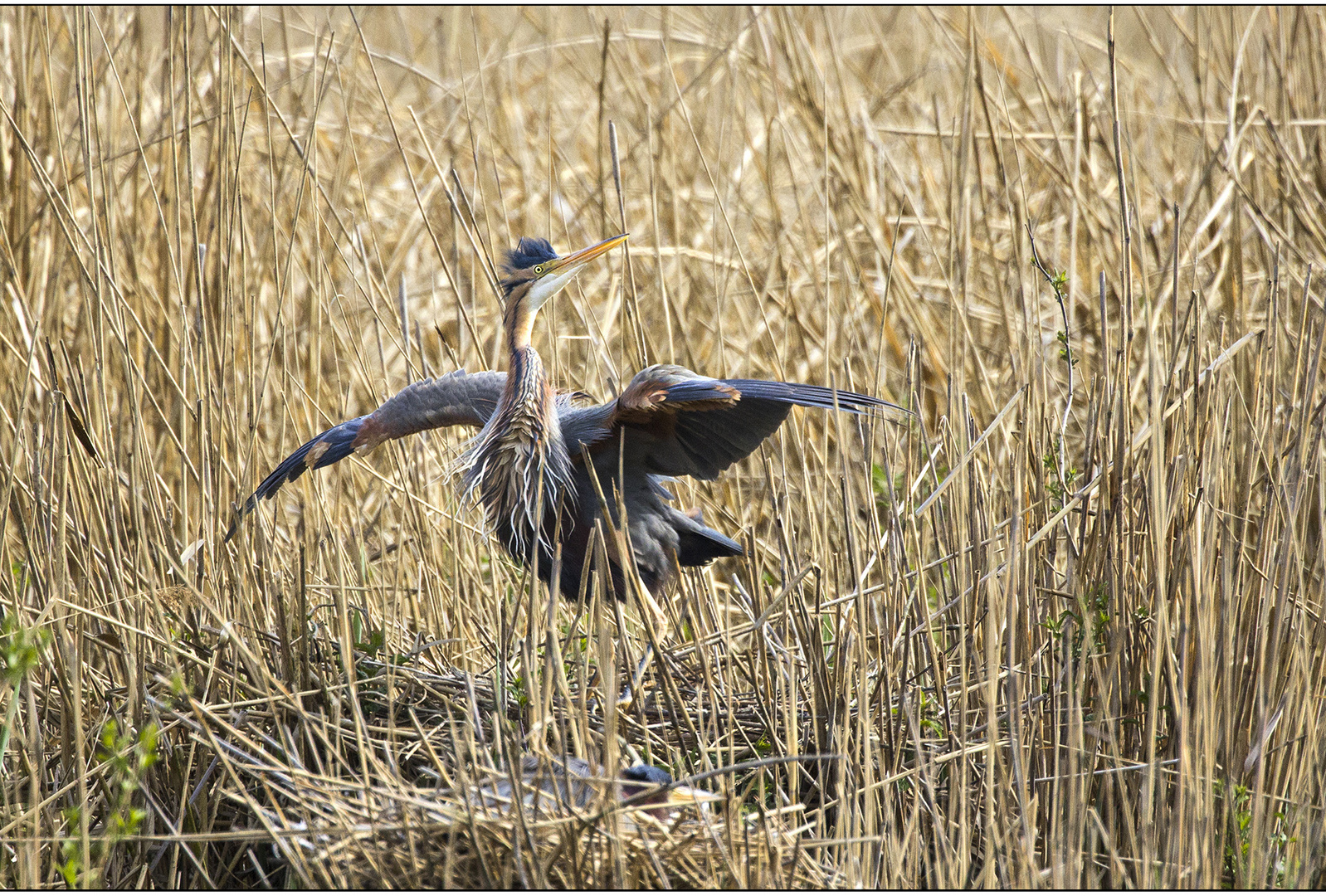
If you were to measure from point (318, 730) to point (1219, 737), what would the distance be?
1.88m

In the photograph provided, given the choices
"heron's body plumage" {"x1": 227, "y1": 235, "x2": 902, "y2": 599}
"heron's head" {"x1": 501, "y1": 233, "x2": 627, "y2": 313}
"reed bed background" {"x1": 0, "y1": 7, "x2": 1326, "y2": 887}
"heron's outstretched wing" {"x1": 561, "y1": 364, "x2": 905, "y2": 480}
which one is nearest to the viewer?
"reed bed background" {"x1": 0, "y1": 7, "x2": 1326, "y2": 887}

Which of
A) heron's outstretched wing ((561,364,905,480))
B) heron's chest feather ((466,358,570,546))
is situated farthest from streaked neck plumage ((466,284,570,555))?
heron's outstretched wing ((561,364,905,480))

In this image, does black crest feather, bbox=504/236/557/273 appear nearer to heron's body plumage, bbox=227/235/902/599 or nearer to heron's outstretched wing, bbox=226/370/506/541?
heron's body plumage, bbox=227/235/902/599

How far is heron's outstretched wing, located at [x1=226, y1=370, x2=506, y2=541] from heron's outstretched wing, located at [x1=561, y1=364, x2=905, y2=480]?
26 centimetres

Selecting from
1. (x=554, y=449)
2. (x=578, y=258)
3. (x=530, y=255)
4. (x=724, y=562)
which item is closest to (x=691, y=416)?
(x=554, y=449)

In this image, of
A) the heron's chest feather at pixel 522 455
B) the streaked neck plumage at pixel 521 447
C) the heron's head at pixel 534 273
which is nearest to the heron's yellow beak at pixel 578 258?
the heron's head at pixel 534 273

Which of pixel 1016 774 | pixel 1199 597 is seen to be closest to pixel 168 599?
pixel 1016 774

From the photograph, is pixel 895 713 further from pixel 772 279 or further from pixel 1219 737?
pixel 772 279

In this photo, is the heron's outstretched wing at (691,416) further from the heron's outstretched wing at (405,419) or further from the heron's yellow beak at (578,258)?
the heron's yellow beak at (578,258)

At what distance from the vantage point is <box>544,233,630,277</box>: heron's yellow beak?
9.80 feet

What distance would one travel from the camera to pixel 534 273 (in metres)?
3.21

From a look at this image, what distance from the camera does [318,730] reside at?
2.35 metres

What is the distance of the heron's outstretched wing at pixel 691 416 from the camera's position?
2639mm

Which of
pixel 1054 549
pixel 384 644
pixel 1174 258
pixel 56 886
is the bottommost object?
pixel 56 886
